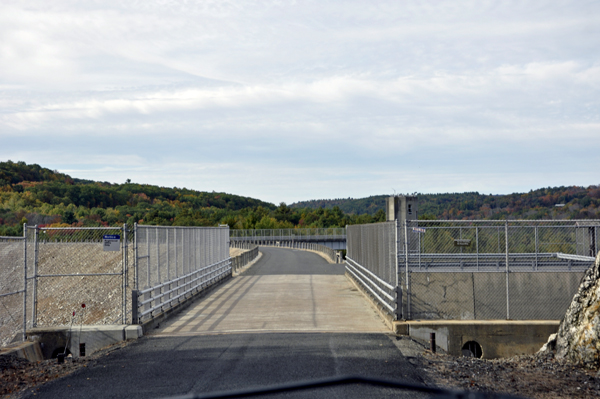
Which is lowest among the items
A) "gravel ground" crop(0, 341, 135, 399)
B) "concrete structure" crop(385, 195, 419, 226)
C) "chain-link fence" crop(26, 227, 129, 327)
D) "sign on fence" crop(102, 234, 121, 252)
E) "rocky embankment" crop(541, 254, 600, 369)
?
"chain-link fence" crop(26, 227, 129, 327)

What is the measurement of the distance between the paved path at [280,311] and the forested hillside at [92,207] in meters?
46.2

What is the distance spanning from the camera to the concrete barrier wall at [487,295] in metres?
13.4

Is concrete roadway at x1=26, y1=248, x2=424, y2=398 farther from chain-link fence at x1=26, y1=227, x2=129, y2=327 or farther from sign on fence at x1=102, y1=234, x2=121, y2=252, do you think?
chain-link fence at x1=26, y1=227, x2=129, y2=327

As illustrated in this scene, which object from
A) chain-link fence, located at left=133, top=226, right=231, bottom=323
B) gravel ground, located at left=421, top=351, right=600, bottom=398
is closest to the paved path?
chain-link fence, located at left=133, top=226, right=231, bottom=323

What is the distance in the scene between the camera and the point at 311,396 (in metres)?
7.77

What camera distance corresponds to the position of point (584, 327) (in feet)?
32.1

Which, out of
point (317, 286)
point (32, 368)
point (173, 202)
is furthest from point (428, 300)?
point (173, 202)

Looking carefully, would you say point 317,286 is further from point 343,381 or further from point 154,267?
point 343,381

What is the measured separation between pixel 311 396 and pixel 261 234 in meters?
102

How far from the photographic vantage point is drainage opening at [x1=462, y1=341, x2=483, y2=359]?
1255cm

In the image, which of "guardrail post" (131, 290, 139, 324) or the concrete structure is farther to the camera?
the concrete structure

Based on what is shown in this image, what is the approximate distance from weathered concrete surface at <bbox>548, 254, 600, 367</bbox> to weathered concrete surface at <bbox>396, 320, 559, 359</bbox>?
1.96 m

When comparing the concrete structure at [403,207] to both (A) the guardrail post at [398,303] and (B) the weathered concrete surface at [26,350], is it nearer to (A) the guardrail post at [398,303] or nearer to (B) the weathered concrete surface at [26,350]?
(A) the guardrail post at [398,303]

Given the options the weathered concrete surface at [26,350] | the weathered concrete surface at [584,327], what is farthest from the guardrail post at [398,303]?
the weathered concrete surface at [26,350]
